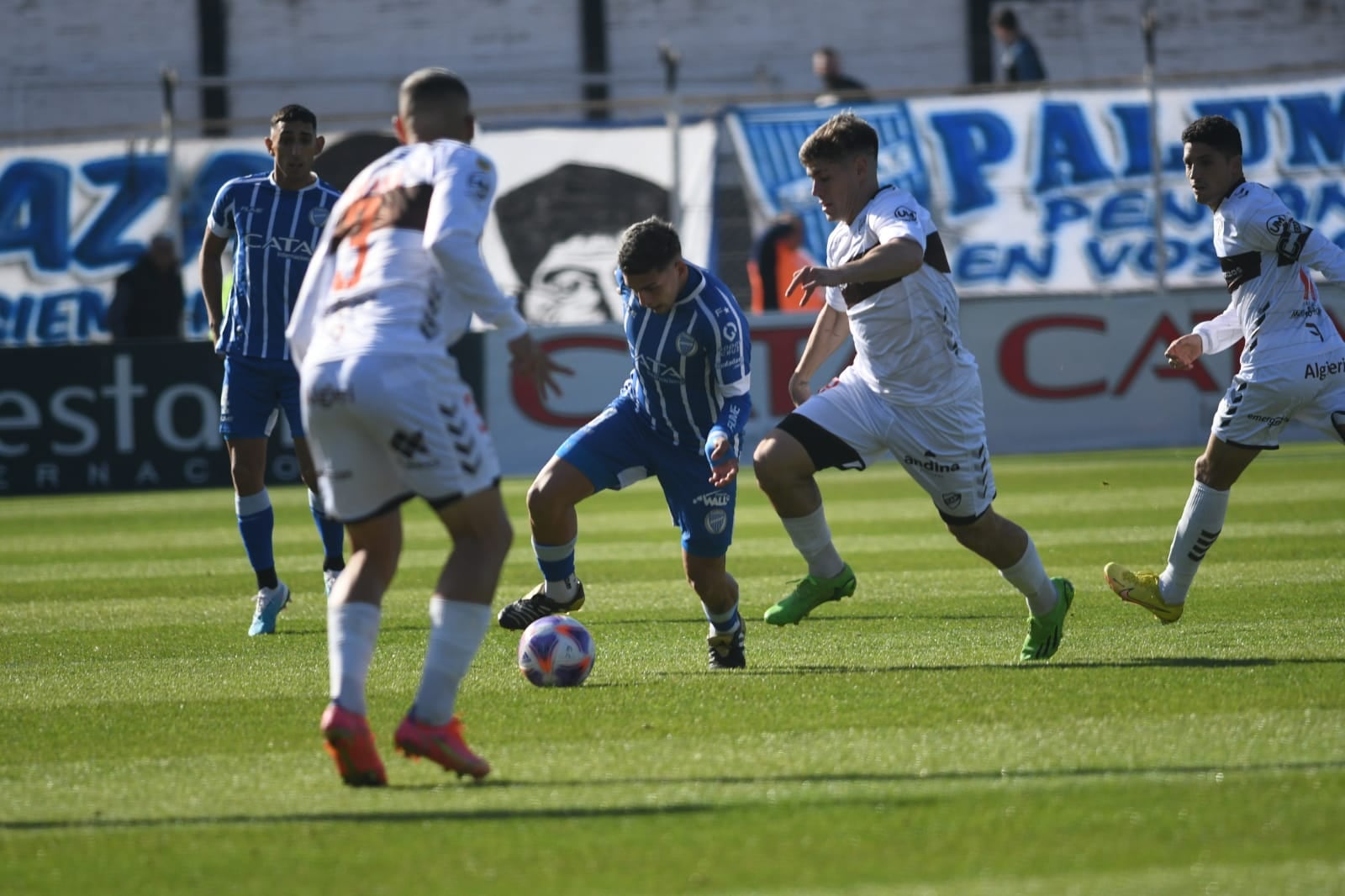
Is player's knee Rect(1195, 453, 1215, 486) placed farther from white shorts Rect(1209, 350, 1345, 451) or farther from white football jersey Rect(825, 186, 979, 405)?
white football jersey Rect(825, 186, 979, 405)

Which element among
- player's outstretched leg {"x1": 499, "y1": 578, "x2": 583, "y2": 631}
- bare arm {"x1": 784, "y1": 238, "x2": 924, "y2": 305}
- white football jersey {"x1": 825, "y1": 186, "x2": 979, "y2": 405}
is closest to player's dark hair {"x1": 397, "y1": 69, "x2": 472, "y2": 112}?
bare arm {"x1": 784, "y1": 238, "x2": 924, "y2": 305}

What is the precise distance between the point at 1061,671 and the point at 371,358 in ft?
9.74

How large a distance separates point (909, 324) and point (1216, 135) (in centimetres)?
156

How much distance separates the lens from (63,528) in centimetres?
1419

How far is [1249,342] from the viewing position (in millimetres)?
7555

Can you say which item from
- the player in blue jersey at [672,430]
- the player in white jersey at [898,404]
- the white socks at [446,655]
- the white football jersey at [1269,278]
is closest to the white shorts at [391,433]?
the white socks at [446,655]

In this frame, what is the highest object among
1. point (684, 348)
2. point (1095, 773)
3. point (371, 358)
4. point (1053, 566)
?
point (371, 358)

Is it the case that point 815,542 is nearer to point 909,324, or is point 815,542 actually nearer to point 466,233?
point 909,324

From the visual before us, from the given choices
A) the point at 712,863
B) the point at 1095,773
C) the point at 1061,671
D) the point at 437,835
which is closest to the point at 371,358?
the point at 437,835

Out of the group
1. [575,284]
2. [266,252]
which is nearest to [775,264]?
[575,284]

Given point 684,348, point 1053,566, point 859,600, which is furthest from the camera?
point 1053,566

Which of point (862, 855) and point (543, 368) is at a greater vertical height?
point (543, 368)

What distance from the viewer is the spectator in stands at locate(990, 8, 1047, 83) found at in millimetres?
20078

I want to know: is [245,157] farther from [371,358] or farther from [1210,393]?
[371,358]
